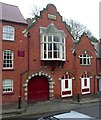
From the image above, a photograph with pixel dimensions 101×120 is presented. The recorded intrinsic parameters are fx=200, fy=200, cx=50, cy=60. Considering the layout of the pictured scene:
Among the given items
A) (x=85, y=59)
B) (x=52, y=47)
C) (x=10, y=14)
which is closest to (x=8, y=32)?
(x=10, y=14)

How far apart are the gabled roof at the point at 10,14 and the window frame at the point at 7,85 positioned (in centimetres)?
→ 574

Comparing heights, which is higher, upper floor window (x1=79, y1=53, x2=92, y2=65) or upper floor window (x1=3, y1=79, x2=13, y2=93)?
upper floor window (x1=79, y1=53, x2=92, y2=65)

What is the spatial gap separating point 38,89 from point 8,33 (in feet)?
21.4

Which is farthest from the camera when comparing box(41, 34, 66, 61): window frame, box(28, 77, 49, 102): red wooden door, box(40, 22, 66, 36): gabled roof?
box(40, 22, 66, 36): gabled roof

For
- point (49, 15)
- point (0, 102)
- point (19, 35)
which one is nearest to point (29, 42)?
point (19, 35)

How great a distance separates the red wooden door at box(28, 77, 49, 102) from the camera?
66.4 ft

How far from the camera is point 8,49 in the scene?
1877 centimetres

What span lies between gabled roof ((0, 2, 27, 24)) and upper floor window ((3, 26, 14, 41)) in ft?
2.48

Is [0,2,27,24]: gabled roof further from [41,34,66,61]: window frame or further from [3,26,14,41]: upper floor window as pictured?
[41,34,66,61]: window frame

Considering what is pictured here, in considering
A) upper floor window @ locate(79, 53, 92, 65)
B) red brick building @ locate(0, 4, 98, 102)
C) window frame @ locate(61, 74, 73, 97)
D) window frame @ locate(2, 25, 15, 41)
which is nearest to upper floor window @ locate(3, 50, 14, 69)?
red brick building @ locate(0, 4, 98, 102)

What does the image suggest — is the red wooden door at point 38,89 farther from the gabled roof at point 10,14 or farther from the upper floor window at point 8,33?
the gabled roof at point 10,14

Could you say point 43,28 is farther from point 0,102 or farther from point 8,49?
point 0,102

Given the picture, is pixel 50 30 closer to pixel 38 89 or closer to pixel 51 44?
pixel 51 44

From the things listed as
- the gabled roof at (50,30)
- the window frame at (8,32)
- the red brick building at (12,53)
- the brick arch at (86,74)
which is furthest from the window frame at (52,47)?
the brick arch at (86,74)
